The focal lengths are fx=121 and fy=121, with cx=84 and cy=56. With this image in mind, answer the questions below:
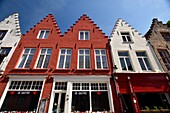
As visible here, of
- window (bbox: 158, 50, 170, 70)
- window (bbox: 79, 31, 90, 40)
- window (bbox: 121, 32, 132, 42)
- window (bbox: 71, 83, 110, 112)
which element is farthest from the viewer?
window (bbox: 79, 31, 90, 40)

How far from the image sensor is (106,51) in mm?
12602

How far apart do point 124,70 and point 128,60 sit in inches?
55.7

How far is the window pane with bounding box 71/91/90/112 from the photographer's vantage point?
932cm

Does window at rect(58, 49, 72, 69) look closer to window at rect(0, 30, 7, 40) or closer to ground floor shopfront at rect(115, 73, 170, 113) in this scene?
ground floor shopfront at rect(115, 73, 170, 113)

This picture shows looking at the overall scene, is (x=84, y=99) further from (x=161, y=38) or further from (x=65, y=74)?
(x=161, y=38)

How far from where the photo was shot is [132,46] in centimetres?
1286

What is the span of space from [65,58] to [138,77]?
6.95 m

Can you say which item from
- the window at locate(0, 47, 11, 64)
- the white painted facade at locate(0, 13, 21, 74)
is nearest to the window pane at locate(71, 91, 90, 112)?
the white painted facade at locate(0, 13, 21, 74)

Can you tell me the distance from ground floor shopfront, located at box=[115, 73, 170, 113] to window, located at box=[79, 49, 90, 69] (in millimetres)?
3004

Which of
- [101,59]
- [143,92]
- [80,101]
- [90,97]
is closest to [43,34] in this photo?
[101,59]

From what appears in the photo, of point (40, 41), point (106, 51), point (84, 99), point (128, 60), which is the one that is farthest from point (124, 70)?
point (40, 41)

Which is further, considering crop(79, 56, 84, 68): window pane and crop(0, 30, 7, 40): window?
crop(0, 30, 7, 40): window

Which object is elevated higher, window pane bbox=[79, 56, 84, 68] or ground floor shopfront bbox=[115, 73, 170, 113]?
window pane bbox=[79, 56, 84, 68]

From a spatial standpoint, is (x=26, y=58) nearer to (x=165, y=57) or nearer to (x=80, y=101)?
(x=80, y=101)
